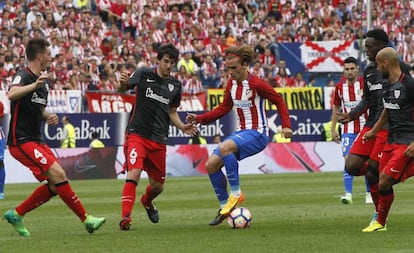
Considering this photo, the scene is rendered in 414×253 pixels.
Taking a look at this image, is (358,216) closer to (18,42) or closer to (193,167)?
(193,167)

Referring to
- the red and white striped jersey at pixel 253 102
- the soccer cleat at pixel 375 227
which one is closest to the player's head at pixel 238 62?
the red and white striped jersey at pixel 253 102

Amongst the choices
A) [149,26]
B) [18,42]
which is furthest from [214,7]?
[18,42]

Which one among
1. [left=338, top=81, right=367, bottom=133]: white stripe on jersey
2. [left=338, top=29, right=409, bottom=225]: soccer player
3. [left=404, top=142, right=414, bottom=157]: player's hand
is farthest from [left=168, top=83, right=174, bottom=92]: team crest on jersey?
[left=338, top=81, right=367, bottom=133]: white stripe on jersey

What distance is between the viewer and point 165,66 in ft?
49.7

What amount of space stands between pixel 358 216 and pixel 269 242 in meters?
4.09

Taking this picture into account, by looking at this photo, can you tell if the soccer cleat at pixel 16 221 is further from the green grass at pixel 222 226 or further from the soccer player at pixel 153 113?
the soccer player at pixel 153 113

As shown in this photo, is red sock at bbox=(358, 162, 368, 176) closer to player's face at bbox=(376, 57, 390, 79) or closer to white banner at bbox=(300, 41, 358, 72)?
player's face at bbox=(376, 57, 390, 79)

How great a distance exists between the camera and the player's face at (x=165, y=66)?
15070mm

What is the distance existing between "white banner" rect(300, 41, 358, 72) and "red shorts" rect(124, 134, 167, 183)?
2364cm

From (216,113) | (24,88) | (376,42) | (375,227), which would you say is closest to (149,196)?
(216,113)

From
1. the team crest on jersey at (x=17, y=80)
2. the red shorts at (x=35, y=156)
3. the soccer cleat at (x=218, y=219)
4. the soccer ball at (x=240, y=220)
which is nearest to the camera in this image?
the team crest on jersey at (x=17, y=80)

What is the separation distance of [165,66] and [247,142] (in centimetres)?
152

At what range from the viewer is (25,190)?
25.8 m

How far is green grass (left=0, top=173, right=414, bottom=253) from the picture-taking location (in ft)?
40.6
